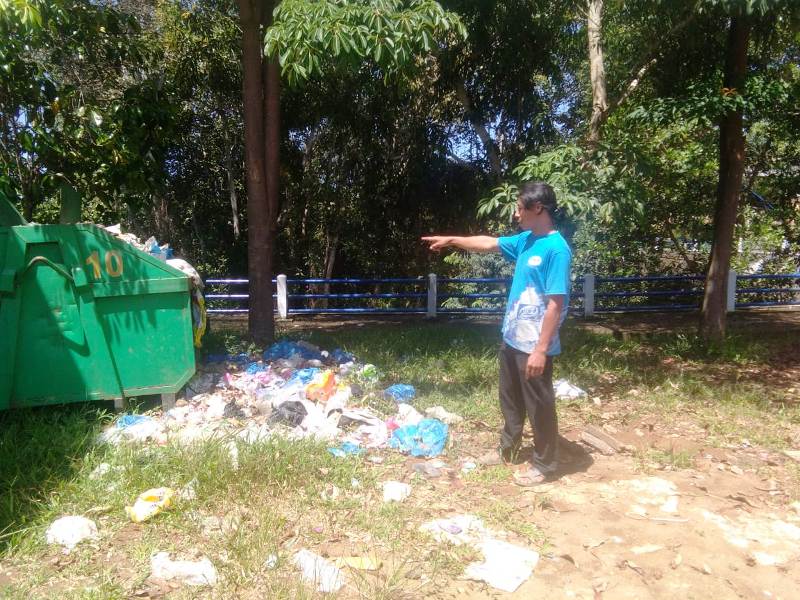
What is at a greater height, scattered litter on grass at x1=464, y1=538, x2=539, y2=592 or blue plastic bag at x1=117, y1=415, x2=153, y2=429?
blue plastic bag at x1=117, y1=415, x2=153, y2=429

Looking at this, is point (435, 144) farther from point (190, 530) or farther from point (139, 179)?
point (190, 530)

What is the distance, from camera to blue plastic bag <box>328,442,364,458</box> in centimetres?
410

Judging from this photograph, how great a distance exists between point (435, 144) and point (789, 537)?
8590 millimetres

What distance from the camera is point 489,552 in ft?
10.1

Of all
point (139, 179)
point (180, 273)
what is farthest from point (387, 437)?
point (139, 179)

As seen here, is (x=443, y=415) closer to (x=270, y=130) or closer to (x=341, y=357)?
(x=341, y=357)

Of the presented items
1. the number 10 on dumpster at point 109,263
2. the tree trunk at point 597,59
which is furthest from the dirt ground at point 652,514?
the tree trunk at point 597,59

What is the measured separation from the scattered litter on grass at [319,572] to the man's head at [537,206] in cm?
214

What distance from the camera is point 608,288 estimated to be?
36.5 ft

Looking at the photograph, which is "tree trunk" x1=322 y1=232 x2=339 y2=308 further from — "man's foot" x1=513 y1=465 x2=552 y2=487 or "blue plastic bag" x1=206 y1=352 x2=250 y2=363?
"man's foot" x1=513 y1=465 x2=552 y2=487

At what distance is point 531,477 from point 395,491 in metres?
0.85

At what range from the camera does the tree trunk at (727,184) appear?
21.7ft

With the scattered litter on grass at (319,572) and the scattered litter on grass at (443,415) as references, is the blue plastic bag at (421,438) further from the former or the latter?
the scattered litter on grass at (319,572)

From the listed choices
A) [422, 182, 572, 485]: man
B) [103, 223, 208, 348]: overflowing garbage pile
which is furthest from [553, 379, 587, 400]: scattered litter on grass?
[103, 223, 208, 348]: overflowing garbage pile
